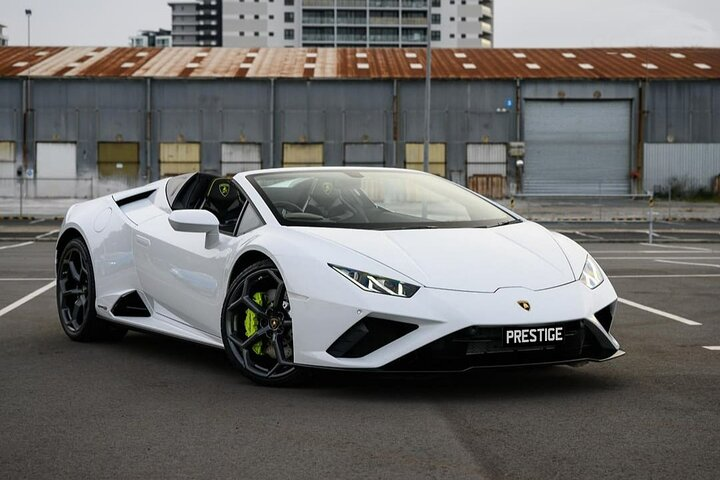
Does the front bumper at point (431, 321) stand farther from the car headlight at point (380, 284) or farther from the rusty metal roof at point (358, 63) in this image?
the rusty metal roof at point (358, 63)

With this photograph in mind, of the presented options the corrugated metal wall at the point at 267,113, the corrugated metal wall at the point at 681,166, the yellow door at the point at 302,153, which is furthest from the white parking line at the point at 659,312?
the corrugated metal wall at the point at 681,166

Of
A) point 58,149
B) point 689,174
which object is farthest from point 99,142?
point 689,174

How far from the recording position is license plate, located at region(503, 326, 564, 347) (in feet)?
19.5

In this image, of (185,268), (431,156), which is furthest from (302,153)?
(185,268)

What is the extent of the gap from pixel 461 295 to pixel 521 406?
0.63 meters

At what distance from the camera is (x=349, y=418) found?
5.62 metres

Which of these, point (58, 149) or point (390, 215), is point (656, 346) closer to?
point (390, 215)

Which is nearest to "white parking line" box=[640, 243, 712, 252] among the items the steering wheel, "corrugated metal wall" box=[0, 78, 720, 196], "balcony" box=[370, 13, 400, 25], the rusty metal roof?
the steering wheel

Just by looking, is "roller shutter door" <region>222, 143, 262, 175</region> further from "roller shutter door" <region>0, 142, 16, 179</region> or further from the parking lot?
the parking lot

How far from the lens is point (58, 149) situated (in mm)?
49312

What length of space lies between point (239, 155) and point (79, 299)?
136ft

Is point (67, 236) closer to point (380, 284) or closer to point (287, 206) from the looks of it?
point (287, 206)

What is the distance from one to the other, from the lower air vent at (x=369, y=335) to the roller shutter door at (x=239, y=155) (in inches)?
1721

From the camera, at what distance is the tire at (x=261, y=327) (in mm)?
6363
